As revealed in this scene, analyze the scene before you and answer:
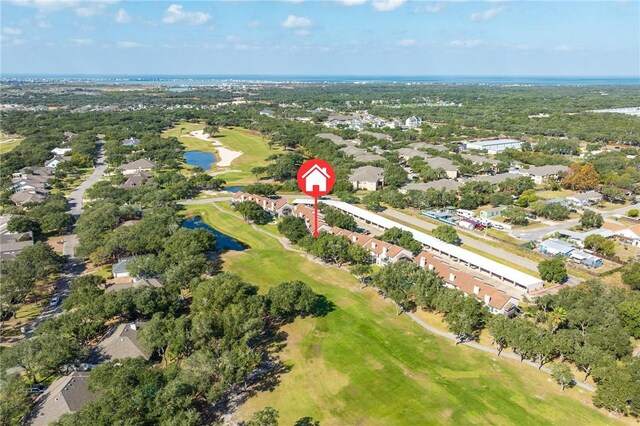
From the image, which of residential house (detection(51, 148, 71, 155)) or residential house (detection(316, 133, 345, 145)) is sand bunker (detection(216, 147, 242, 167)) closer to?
residential house (detection(316, 133, 345, 145))

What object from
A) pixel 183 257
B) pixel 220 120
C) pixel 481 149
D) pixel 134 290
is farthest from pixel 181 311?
pixel 220 120

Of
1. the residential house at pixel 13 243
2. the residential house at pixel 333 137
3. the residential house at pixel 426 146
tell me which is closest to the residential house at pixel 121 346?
the residential house at pixel 13 243

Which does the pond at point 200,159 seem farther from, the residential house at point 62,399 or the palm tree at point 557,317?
the palm tree at point 557,317

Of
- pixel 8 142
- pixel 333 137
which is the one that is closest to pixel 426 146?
pixel 333 137

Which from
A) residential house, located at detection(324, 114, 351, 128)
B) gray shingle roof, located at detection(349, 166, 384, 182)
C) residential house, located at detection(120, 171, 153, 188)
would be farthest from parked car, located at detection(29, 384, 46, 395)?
residential house, located at detection(324, 114, 351, 128)

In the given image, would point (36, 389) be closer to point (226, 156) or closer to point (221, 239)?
point (221, 239)

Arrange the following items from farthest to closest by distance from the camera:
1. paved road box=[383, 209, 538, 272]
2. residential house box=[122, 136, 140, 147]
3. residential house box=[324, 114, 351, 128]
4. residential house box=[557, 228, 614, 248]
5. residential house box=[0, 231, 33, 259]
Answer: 1. residential house box=[324, 114, 351, 128]
2. residential house box=[122, 136, 140, 147]
3. residential house box=[557, 228, 614, 248]
4. paved road box=[383, 209, 538, 272]
5. residential house box=[0, 231, 33, 259]
